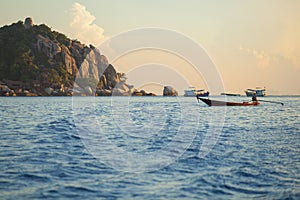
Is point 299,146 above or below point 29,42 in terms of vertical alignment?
below

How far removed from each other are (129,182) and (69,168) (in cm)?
335

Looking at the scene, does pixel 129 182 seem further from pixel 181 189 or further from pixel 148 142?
pixel 148 142

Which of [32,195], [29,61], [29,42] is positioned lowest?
[32,195]

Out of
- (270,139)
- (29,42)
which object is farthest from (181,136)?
(29,42)

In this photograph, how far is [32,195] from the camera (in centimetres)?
1052

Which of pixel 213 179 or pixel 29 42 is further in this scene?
pixel 29 42

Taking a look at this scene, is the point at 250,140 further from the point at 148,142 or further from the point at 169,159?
the point at 169,159

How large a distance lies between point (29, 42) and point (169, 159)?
197 meters

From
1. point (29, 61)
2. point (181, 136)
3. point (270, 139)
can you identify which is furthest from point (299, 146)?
point (29, 61)

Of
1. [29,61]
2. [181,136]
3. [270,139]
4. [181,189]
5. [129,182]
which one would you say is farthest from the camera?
[29,61]

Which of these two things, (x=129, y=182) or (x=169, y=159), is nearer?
(x=129, y=182)

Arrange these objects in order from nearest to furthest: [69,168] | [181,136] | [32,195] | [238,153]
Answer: [32,195] → [69,168] → [238,153] → [181,136]

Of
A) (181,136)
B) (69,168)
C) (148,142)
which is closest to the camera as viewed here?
(69,168)

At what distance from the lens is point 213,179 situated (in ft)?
41.7
